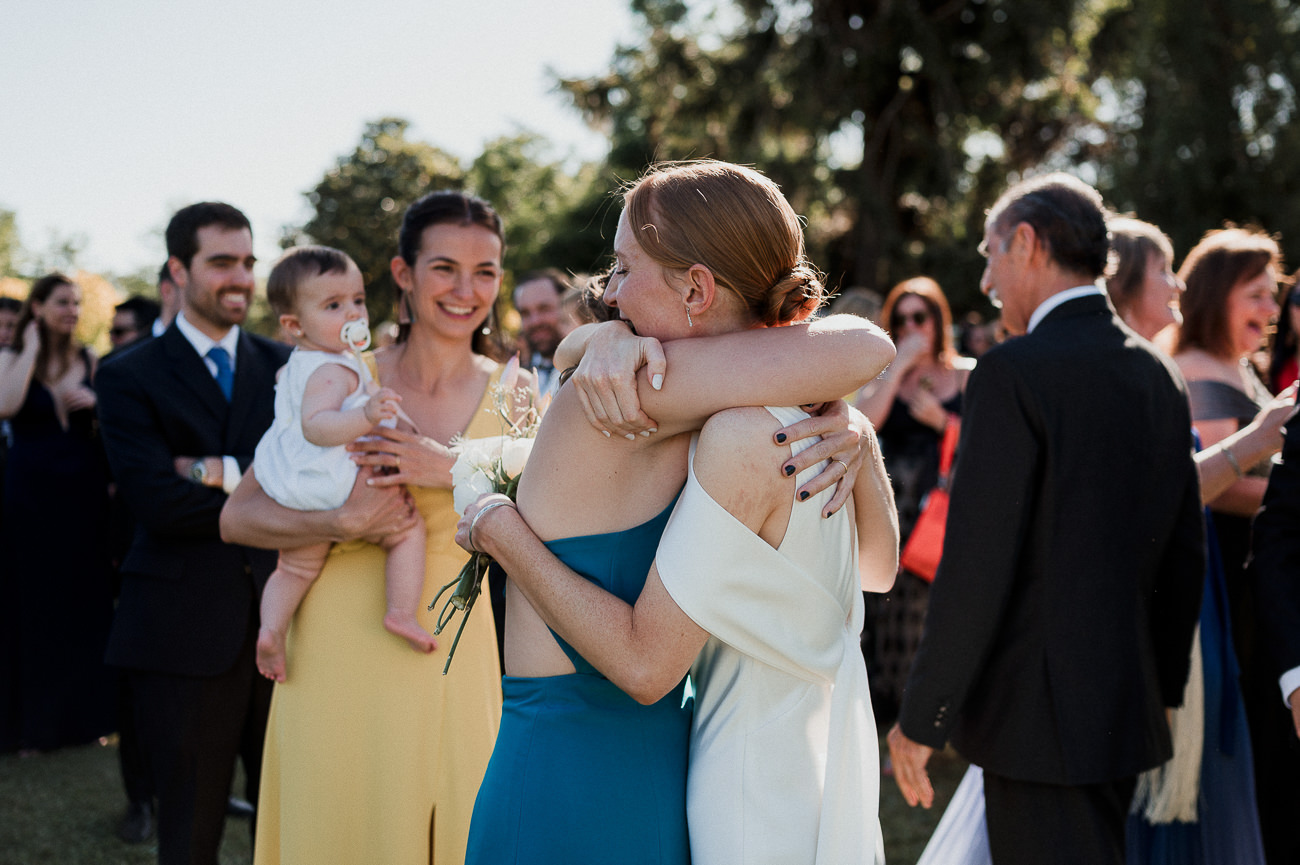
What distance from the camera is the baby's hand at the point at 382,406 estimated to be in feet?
9.64

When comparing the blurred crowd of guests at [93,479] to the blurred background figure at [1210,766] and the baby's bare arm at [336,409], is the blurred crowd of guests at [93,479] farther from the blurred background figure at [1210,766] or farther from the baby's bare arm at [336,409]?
the baby's bare arm at [336,409]

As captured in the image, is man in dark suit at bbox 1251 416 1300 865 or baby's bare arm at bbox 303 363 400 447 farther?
baby's bare arm at bbox 303 363 400 447

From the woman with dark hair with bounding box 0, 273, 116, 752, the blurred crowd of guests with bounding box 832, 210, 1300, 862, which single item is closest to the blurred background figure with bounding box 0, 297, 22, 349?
the woman with dark hair with bounding box 0, 273, 116, 752

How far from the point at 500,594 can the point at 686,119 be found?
15652 millimetres

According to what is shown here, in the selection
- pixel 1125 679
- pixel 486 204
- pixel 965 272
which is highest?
pixel 965 272

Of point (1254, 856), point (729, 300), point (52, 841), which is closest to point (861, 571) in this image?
point (729, 300)

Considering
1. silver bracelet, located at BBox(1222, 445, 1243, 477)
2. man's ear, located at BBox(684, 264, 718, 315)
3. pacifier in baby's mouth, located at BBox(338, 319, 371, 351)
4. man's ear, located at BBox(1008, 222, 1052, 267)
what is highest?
man's ear, located at BBox(1008, 222, 1052, 267)

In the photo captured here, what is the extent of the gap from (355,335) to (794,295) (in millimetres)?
1725

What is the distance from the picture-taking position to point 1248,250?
3982 millimetres

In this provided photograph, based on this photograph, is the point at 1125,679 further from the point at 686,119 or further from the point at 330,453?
the point at 686,119

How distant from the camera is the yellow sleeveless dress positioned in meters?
2.90

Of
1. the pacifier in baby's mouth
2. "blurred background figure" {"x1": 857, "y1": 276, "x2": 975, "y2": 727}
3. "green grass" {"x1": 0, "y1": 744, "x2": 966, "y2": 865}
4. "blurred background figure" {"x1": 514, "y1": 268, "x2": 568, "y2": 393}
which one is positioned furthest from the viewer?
"blurred background figure" {"x1": 857, "y1": 276, "x2": 975, "y2": 727}

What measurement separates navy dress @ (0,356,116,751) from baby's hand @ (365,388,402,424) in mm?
5062

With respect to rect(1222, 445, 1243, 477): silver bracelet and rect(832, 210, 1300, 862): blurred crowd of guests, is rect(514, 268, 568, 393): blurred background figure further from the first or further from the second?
rect(1222, 445, 1243, 477): silver bracelet
